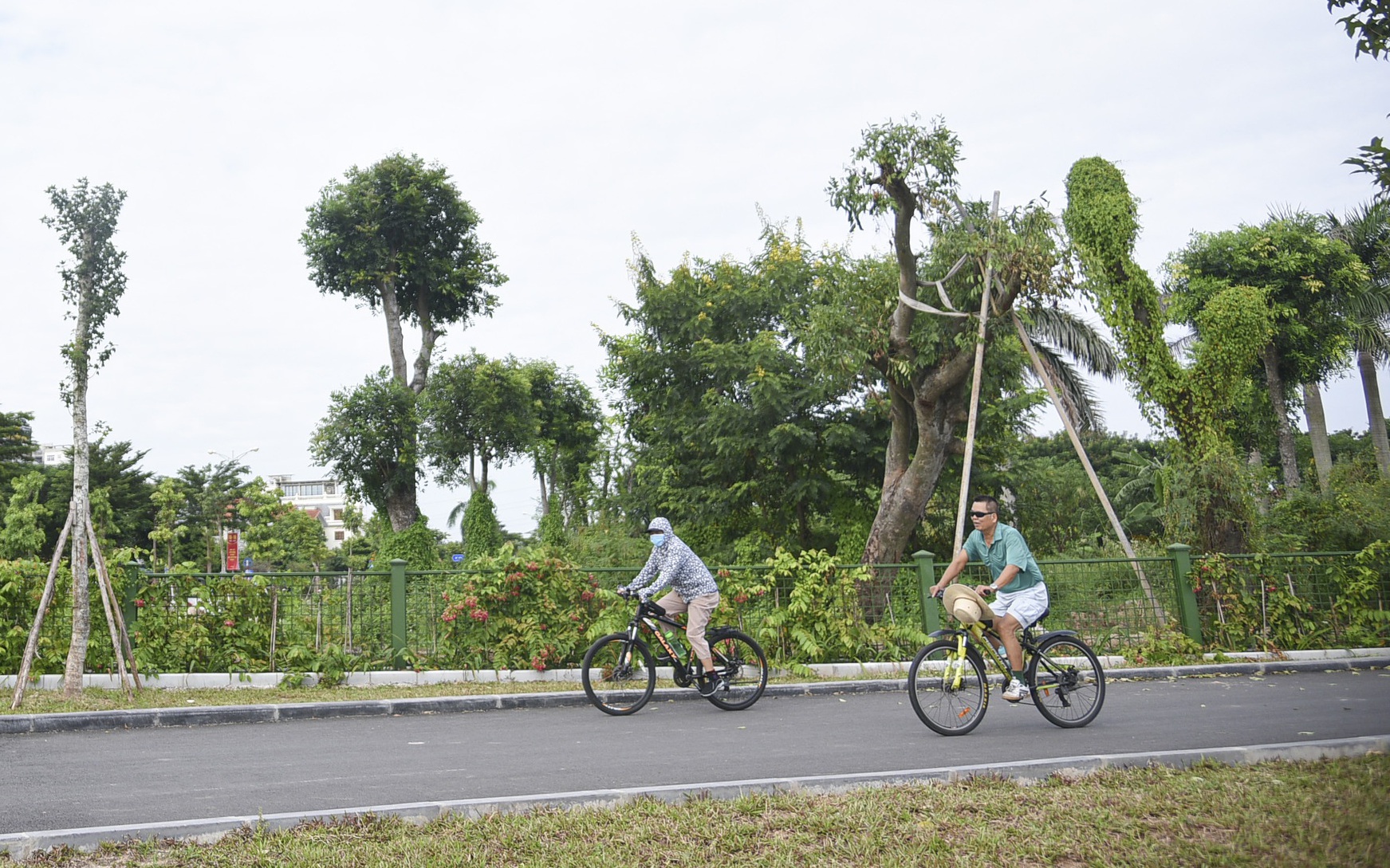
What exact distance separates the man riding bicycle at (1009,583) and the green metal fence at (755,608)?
459cm

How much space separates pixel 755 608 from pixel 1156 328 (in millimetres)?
9413

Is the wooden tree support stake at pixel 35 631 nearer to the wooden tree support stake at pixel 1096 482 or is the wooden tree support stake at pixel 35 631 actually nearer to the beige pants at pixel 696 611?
the beige pants at pixel 696 611

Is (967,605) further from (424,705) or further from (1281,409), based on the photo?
(1281,409)

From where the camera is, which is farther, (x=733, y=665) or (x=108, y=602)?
(x=108, y=602)

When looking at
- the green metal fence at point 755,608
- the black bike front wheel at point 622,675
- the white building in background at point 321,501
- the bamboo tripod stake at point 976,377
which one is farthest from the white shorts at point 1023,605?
the white building in background at point 321,501

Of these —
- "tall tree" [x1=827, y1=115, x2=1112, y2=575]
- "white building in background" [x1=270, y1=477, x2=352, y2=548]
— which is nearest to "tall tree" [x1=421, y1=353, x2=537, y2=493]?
"tall tree" [x1=827, y1=115, x2=1112, y2=575]

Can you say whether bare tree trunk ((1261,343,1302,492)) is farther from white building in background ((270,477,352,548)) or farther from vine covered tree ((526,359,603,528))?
white building in background ((270,477,352,548))

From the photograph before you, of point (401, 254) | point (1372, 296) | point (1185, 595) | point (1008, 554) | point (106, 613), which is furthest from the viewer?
point (401, 254)

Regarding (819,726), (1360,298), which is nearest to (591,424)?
(1360,298)

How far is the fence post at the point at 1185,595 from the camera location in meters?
12.9

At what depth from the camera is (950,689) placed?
7211 millimetres

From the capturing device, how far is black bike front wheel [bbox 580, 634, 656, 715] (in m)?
9.17

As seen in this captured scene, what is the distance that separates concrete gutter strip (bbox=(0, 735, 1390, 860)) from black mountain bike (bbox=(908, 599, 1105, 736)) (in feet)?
3.95

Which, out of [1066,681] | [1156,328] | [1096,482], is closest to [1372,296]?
[1156,328]
